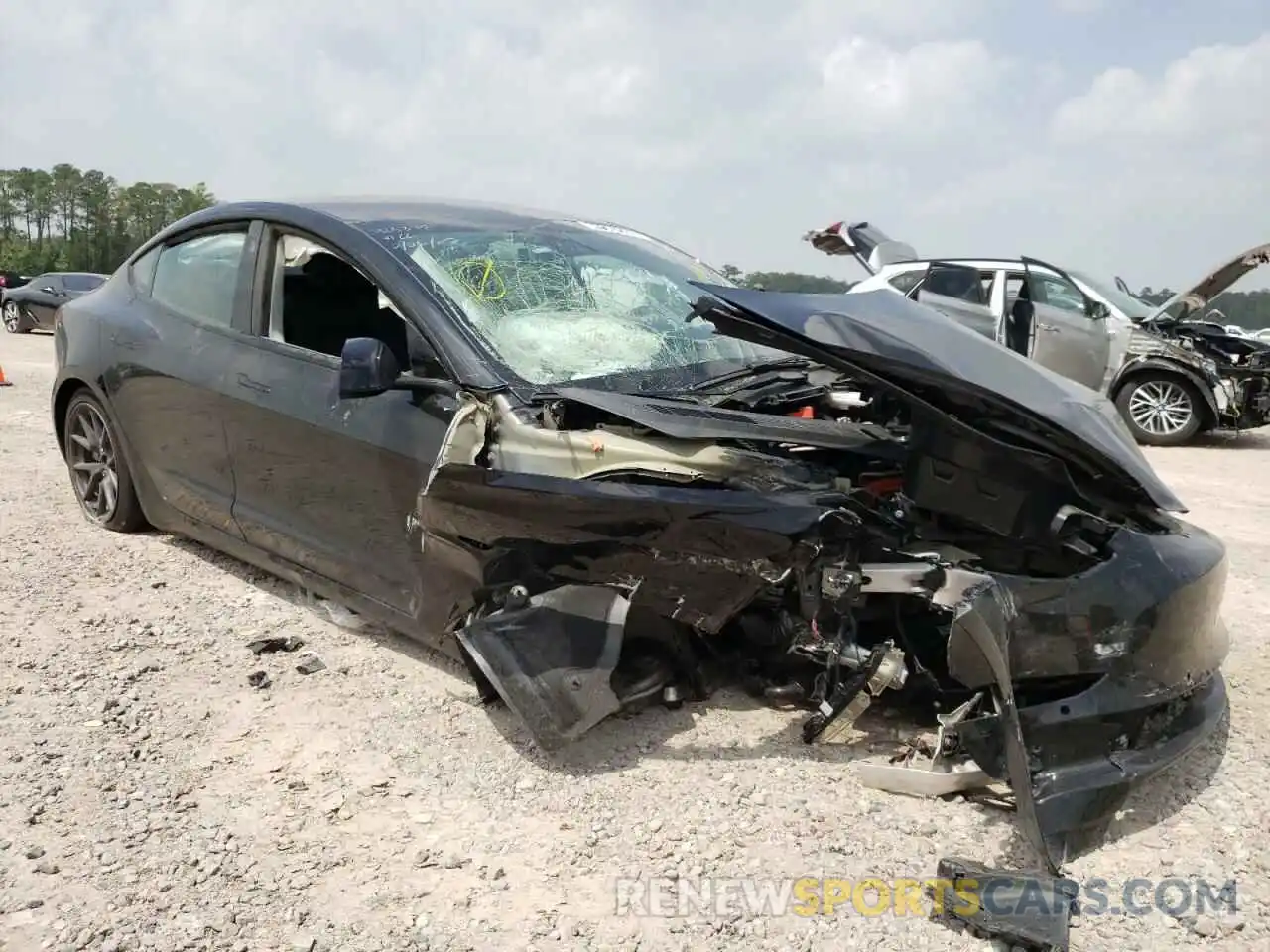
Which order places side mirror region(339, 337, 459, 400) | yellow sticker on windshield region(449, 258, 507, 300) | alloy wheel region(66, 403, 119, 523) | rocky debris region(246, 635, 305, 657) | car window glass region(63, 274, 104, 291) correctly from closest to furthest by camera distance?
side mirror region(339, 337, 459, 400) → yellow sticker on windshield region(449, 258, 507, 300) → rocky debris region(246, 635, 305, 657) → alloy wheel region(66, 403, 119, 523) → car window glass region(63, 274, 104, 291)

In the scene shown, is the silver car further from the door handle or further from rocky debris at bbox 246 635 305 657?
rocky debris at bbox 246 635 305 657

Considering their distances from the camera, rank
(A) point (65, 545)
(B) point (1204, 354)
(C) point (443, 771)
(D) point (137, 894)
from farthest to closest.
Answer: (B) point (1204, 354), (A) point (65, 545), (C) point (443, 771), (D) point (137, 894)

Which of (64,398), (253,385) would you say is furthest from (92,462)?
(253,385)

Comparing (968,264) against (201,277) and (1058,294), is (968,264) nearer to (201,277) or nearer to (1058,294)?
(1058,294)

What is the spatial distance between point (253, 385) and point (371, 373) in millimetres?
842

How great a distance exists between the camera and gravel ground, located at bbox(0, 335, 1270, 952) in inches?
88.5

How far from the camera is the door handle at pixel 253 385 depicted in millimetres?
3805

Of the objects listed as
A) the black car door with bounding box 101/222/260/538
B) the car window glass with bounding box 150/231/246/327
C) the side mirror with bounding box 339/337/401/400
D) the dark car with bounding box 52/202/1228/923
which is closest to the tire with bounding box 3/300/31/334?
the black car door with bounding box 101/222/260/538

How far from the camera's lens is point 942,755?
2.74 m

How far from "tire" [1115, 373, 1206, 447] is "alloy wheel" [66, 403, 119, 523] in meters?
8.81

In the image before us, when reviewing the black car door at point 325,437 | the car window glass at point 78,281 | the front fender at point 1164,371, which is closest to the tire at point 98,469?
the black car door at point 325,437

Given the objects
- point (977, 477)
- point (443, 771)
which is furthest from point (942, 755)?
point (443, 771)

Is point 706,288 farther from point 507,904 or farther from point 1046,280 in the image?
point 1046,280

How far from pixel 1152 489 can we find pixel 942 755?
3.05 ft
